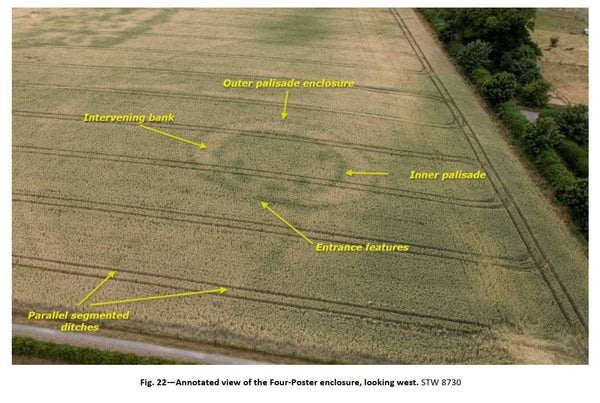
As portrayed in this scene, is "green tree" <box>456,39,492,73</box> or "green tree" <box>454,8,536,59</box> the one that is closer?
"green tree" <box>454,8,536,59</box>

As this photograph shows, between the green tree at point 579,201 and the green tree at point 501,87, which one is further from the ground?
the green tree at point 501,87

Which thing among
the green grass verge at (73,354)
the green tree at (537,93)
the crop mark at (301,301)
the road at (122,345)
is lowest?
the road at (122,345)

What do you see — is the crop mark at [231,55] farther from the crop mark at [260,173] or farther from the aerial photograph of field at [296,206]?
the crop mark at [260,173]

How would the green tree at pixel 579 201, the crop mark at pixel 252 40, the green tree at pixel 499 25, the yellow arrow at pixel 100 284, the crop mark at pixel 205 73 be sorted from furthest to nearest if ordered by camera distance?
the crop mark at pixel 252 40 < the green tree at pixel 499 25 < the crop mark at pixel 205 73 < the green tree at pixel 579 201 < the yellow arrow at pixel 100 284

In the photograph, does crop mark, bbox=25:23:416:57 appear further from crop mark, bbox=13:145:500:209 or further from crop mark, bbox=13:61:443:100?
crop mark, bbox=13:145:500:209

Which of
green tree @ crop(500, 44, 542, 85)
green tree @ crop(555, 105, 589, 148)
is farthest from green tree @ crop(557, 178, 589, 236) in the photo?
green tree @ crop(500, 44, 542, 85)

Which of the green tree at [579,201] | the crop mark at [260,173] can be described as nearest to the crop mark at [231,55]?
the crop mark at [260,173]

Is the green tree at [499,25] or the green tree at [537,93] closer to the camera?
the green tree at [537,93]
